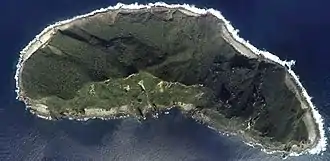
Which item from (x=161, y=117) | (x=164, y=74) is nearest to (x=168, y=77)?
(x=164, y=74)

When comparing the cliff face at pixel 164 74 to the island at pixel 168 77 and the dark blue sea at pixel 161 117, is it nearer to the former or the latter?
the island at pixel 168 77

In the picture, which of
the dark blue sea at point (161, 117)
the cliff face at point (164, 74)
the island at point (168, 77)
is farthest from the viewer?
the cliff face at point (164, 74)

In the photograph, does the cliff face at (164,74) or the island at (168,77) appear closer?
the island at (168,77)

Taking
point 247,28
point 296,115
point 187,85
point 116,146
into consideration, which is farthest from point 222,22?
point 116,146

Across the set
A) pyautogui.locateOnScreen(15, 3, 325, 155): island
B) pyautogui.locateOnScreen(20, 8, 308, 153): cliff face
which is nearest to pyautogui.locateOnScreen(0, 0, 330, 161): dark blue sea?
pyautogui.locateOnScreen(15, 3, 325, 155): island

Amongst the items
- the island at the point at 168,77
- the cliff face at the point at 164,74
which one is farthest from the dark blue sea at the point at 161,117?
the cliff face at the point at 164,74

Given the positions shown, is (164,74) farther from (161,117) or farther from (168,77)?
(161,117)

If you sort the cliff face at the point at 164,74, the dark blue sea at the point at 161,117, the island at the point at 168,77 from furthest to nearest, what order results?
the cliff face at the point at 164,74 < the island at the point at 168,77 < the dark blue sea at the point at 161,117
